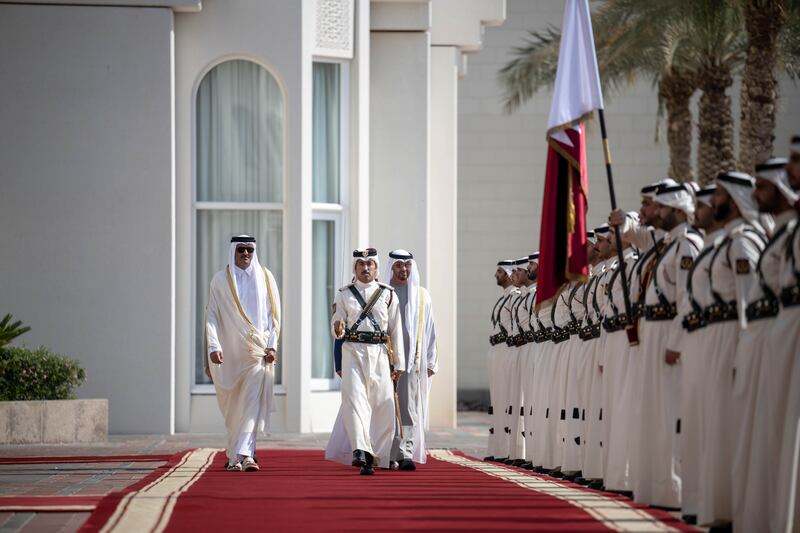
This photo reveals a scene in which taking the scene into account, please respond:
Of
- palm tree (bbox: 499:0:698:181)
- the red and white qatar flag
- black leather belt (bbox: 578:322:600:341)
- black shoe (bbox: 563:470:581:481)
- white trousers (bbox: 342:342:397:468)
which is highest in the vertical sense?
palm tree (bbox: 499:0:698:181)

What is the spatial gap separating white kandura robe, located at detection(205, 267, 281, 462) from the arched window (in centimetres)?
589

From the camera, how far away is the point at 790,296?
7.56 m

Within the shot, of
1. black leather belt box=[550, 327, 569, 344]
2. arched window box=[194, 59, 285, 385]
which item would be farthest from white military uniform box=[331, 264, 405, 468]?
arched window box=[194, 59, 285, 385]

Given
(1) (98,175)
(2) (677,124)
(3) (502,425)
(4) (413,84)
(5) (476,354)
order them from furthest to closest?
(5) (476,354) < (2) (677,124) < (4) (413,84) < (1) (98,175) < (3) (502,425)

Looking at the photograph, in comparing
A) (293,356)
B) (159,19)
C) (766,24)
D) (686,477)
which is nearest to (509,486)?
(686,477)

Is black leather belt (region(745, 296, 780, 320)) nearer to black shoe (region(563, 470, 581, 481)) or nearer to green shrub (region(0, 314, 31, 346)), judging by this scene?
black shoe (region(563, 470, 581, 481))

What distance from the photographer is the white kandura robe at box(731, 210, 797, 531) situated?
7.70m

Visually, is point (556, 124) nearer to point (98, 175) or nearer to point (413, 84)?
point (98, 175)

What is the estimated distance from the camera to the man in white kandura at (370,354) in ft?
42.3

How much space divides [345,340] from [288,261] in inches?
240

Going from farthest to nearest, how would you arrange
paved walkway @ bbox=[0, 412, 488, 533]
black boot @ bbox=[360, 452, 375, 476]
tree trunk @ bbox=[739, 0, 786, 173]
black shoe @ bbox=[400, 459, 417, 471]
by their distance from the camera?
tree trunk @ bbox=[739, 0, 786, 173]
black shoe @ bbox=[400, 459, 417, 471]
black boot @ bbox=[360, 452, 375, 476]
paved walkway @ bbox=[0, 412, 488, 533]

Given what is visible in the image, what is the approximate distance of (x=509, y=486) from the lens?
10875 mm

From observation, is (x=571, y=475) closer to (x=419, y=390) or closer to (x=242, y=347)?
(x=419, y=390)

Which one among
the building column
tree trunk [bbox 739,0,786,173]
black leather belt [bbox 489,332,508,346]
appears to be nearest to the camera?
black leather belt [bbox 489,332,508,346]
